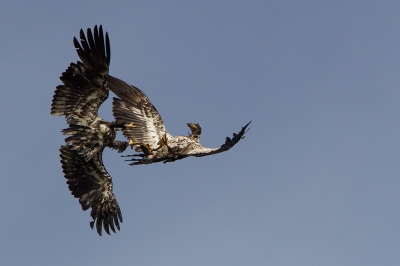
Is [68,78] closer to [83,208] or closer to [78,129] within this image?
[78,129]

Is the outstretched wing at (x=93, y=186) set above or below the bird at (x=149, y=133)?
below

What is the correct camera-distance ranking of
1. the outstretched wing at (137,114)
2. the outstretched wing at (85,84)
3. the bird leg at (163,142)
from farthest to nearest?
the outstretched wing at (137,114)
the bird leg at (163,142)
the outstretched wing at (85,84)

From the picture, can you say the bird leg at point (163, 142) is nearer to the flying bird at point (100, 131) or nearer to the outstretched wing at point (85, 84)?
the flying bird at point (100, 131)

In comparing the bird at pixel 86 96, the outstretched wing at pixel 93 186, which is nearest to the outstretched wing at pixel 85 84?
the bird at pixel 86 96

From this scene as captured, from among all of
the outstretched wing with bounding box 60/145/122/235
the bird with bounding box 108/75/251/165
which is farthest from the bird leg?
the outstretched wing with bounding box 60/145/122/235

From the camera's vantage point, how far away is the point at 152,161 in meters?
24.1

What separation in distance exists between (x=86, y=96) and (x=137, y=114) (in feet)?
9.97

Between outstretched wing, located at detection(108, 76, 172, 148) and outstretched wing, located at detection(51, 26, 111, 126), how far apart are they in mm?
2077

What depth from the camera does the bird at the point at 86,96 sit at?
23.3 meters

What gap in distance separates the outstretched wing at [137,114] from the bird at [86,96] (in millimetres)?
1907

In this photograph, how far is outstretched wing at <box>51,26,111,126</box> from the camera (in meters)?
23.3

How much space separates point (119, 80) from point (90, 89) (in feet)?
11.9

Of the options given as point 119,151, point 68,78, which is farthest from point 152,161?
point 68,78

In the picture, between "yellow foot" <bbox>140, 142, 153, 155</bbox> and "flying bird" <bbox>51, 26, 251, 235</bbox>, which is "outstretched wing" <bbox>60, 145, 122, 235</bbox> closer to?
"flying bird" <bbox>51, 26, 251, 235</bbox>
